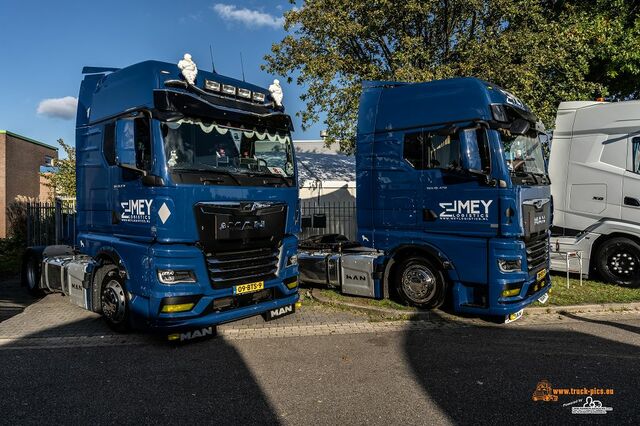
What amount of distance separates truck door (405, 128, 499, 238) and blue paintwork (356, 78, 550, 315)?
15 mm

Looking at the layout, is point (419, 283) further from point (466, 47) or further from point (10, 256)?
point (10, 256)

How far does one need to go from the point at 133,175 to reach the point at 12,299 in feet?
17.5

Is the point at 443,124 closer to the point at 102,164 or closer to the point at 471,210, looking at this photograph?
the point at 471,210


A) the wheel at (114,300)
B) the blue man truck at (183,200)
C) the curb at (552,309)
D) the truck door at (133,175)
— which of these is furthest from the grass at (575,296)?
the truck door at (133,175)

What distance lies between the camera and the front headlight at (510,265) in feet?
19.7

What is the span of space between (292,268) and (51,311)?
14.3ft

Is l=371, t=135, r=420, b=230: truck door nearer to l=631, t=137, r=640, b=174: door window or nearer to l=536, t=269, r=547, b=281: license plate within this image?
l=536, t=269, r=547, b=281: license plate

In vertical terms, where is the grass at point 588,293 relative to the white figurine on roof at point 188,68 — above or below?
below

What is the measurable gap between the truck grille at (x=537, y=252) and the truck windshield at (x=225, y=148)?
3463 mm

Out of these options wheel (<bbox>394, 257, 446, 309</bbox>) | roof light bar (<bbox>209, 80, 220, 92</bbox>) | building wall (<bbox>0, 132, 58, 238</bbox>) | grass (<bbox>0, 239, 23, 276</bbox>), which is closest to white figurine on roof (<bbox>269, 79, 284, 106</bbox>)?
roof light bar (<bbox>209, 80, 220, 92</bbox>)

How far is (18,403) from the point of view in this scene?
4059 mm

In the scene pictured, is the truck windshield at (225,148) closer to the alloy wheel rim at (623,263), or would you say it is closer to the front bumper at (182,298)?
the front bumper at (182,298)

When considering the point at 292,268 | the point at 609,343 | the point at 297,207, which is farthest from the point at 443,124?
the point at 609,343

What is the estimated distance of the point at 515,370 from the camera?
472 centimetres
